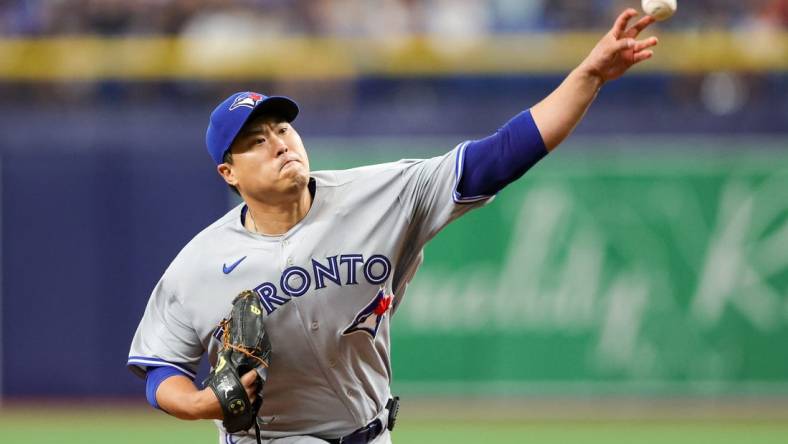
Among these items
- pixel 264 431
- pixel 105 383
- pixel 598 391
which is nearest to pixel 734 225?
pixel 598 391

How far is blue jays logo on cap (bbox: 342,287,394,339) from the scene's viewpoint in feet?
15.7

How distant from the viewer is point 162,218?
1092 centimetres

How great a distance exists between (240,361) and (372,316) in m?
0.58

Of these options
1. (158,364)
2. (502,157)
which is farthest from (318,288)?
(502,157)

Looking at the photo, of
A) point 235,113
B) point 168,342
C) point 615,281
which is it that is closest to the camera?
point 235,113

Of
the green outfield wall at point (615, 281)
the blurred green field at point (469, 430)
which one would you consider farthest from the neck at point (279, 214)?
the green outfield wall at point (615, 281)

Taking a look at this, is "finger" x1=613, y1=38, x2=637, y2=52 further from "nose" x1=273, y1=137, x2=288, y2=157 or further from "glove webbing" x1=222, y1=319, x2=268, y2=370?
"glove webbing" x1=222, y1=319, x2=268, y2=370

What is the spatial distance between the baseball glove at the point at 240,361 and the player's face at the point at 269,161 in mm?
423

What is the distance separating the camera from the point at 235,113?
4.70 metres

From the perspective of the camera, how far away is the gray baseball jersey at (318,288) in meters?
4.73

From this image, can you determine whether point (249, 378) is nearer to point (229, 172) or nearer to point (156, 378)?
point (156, 378)

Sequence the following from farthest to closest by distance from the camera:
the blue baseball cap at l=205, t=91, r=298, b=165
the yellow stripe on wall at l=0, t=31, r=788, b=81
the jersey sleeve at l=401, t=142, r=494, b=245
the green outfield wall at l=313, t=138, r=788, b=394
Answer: the yellow stripe on wall at l=0, t=31, r=788, b=81 → the green outfield wall at l=313, t=138, r=788, b=394 → the blue baseball cap at l=205, t=91, r=298, b=165 → the jersey sleeve at l=401, t=142, r=494, b=245

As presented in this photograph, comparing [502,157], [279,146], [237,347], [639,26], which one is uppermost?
[639,26]

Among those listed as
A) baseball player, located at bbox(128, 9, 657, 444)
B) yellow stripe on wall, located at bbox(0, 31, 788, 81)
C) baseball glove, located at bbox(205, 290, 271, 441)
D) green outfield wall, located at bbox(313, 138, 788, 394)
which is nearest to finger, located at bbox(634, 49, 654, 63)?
baseball player, located at bbox(128, 9, 657, 444)
